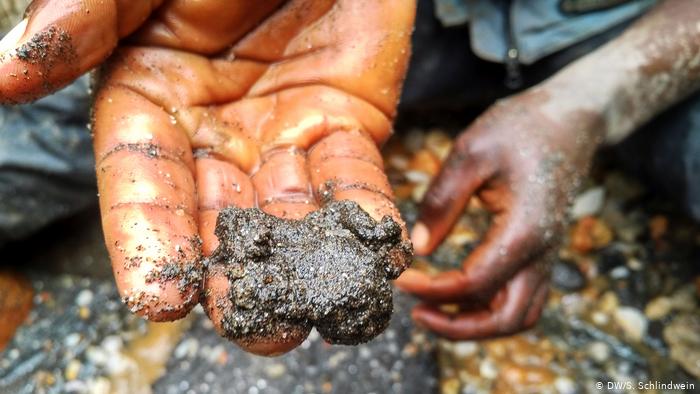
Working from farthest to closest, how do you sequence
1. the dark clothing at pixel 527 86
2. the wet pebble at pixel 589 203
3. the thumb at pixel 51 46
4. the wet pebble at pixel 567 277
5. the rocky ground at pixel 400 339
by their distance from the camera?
the wet pebble at pixel 589 203 < the wet pebble at pixel 567 277 < the dark clothing at pixel 527 86 < the rocky ground at pixel 400 339 < the thumb at pixel 51 46

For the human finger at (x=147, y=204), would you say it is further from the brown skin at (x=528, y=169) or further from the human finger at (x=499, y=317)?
the human finger at (x=499, y=317)

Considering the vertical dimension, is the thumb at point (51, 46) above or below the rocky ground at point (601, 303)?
above

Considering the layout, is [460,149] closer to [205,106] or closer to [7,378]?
[205,106]

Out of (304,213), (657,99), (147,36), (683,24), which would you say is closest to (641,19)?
(683,24)

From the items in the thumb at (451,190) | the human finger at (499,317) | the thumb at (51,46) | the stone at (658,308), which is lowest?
the stone at (658,308)

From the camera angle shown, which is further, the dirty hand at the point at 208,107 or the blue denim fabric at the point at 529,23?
the blue denim fabric at the point at 529,23

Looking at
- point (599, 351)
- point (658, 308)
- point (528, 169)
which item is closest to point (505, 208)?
point (528, 169)

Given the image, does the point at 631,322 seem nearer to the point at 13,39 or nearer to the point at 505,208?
the point at 505,208

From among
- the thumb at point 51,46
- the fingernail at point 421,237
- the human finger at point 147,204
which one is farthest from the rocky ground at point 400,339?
the thumb at point 51,46
